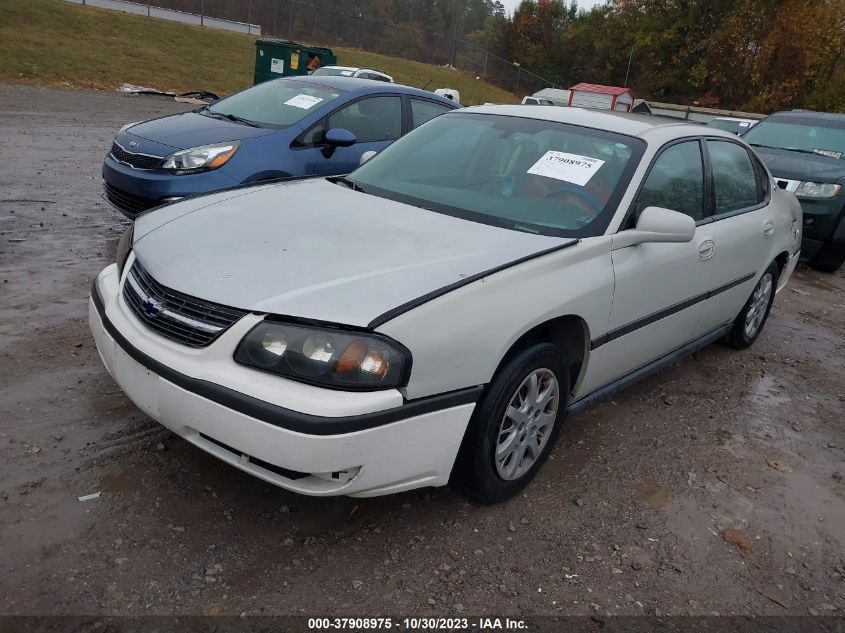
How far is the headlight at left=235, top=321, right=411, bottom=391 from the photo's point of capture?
2367 mm

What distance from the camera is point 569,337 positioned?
3236 millimetres

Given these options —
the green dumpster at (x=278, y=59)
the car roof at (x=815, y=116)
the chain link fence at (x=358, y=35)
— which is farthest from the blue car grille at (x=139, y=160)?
the chain link fence at (x=358, y=35)

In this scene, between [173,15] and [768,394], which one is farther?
[173,15]

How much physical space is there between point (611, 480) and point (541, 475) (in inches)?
13.6

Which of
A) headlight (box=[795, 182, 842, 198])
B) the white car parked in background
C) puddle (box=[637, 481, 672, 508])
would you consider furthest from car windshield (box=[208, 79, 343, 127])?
the white car parked in background

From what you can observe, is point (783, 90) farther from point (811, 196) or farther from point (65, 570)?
point (65, 570)

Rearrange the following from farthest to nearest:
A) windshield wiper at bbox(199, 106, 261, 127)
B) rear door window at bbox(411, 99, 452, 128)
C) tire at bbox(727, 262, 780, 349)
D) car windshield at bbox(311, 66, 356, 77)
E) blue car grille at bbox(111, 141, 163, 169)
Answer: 1. car windshield at bbox(311, 66, 356, 77)
2. rear door window at bbox(411, 99, 452, 128)
3. windshield wiper at bbox(199, 106, 261, 127)
4. blue car grille at bbox(111, 141, 163, 169)
5. tire at bbox(727, 262, 780, 349)

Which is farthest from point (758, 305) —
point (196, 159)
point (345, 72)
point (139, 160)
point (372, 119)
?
point (345, 72)

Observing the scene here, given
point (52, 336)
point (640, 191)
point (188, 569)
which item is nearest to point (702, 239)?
point (640, 191)

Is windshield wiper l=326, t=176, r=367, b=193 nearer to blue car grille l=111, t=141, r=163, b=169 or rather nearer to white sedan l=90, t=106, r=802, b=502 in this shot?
white sedan l=90, t=106, r=802, b=502

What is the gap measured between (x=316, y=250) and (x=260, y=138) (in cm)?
350

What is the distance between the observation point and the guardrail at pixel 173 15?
1497 inches

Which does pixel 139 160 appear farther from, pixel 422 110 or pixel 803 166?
pixel 803 166

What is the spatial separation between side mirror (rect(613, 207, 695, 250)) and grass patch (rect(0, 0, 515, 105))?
21.1 metres
